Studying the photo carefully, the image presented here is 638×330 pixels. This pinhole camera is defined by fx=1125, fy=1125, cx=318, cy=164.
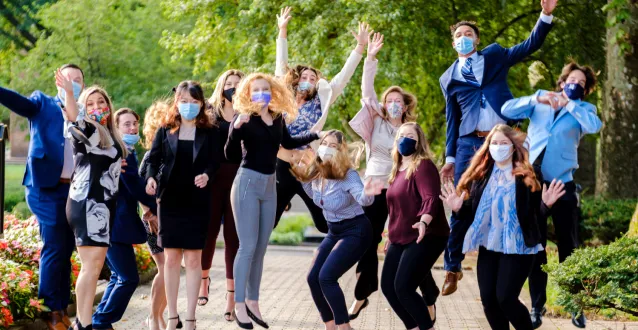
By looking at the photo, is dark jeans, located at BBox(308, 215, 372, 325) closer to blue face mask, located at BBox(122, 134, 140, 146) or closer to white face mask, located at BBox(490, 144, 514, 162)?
white face mask, located at BBox(490, 144, 514, 162)

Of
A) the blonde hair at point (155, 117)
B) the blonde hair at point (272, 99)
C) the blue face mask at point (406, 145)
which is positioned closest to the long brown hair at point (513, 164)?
the blue face mask at point (406, 145)

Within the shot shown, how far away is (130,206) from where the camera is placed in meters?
10.5

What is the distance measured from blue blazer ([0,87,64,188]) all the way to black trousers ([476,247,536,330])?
153 inches

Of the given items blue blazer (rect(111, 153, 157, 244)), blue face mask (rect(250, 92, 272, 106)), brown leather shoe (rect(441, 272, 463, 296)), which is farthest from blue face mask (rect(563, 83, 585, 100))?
blue blazer (rect(111, 153, 157, 244))

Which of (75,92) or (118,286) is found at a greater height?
(75,92)

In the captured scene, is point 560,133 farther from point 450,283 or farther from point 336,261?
point 336,261

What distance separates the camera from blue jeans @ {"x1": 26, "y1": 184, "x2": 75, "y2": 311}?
10086 mm

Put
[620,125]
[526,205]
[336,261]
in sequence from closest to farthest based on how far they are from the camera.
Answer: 1. [526,205]
2. [336,261]
3. [620,125]

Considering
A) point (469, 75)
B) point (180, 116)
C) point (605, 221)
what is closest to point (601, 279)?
point (469, 75)

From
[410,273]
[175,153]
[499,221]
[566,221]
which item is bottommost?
[410,273]

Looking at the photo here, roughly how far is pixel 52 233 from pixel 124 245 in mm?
660

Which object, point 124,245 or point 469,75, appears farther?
point 469,75

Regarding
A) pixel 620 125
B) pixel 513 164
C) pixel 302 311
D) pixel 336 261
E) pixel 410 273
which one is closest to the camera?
pixel 513 164

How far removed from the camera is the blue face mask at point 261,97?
9891 millimetres
